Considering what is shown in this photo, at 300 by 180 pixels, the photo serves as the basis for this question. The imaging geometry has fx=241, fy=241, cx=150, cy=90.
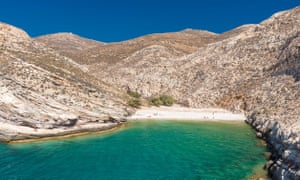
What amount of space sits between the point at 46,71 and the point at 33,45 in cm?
Answer: 1500

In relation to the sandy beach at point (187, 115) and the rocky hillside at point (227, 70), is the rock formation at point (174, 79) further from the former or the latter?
the sandy beach at point (187, 115)

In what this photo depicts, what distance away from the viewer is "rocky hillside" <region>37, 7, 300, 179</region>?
2116 inches

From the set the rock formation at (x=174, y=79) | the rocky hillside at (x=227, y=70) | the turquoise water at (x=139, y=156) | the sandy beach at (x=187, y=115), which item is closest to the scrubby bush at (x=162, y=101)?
the rocky hillside at (x=227, y=70)

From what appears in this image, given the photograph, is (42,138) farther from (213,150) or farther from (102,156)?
(213,150)

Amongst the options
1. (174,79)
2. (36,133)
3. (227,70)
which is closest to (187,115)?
(227,70)

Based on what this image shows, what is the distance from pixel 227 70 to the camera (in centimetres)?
7394

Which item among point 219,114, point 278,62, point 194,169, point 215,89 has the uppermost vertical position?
point 278,62

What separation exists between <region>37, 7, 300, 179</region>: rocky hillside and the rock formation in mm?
293

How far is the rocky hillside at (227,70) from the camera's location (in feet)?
176

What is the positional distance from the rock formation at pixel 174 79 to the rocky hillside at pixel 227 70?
293 millimetres

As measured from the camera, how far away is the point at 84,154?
91.6ft

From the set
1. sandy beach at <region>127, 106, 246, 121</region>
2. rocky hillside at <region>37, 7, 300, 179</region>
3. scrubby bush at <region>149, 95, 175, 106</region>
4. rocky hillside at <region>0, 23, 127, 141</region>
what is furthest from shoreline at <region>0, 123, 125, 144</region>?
scrubby bush at <region>149, 95, 175, 106</region>

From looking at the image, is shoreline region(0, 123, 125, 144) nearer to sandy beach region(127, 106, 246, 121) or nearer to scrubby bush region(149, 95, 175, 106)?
sandy beach region(127, 106, 246, 121)

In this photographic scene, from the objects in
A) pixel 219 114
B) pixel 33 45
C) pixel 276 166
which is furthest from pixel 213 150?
pixel 33 45
